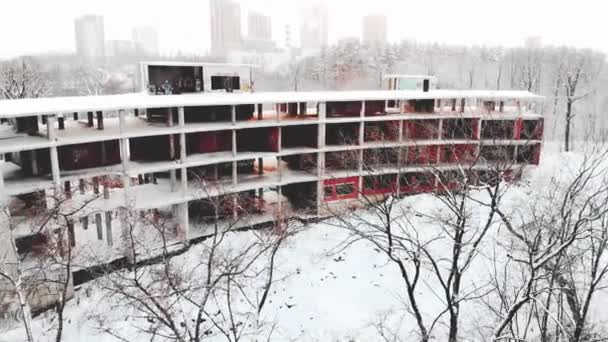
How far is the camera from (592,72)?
67.6 m

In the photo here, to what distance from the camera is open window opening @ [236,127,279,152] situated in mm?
29045

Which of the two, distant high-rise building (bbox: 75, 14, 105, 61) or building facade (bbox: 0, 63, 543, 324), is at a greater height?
distant high-rise building (bbox: 75, 14, 105, 61)

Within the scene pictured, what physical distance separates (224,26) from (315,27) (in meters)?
42.9

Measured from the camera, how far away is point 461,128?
3444cm

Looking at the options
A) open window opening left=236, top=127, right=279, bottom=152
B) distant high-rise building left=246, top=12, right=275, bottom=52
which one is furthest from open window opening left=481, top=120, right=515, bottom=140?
distant high-rise building left=246, top=12, right=275, bottom=52

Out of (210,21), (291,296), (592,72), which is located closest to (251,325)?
(291,296)

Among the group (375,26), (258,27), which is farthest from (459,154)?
(258,27)

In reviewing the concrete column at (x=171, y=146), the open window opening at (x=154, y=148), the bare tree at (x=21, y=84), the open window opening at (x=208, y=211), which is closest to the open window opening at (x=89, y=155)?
the open window opening at (x=154, y=148)

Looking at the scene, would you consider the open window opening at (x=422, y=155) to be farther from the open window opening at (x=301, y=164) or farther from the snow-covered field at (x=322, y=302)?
the open window opening at (x=301, y=164)

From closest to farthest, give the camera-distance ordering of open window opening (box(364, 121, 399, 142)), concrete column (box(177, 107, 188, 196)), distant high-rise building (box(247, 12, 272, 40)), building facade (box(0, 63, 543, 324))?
building facade (box(0, 63, 543, 324)) → concrete column (box(177, 107, 188, 196)) → open window opening (box(364, 121, 399, 142)) → distant high-rise building (box(247, 12, 272, 40))

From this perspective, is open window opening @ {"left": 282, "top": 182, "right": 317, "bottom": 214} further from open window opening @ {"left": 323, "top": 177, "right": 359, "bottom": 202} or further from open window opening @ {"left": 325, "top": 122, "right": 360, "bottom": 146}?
open window opening @ {"left": 325, "top": 122, "right": 360, "bottom": 146}

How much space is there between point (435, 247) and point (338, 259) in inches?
235

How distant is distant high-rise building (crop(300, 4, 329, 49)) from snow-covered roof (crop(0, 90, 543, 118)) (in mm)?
109845

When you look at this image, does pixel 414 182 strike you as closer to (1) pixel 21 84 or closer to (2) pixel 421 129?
(2) pixel 421 129
